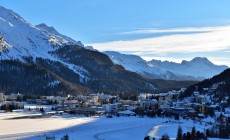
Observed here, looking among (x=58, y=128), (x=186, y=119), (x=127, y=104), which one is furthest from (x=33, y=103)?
(x=58, y=128)

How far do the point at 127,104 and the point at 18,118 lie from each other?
68204 millimetres

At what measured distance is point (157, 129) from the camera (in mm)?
85688

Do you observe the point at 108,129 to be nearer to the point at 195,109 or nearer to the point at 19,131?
the point at 19,131

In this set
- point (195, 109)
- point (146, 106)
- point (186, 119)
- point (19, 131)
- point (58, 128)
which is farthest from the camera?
point (146, 106)

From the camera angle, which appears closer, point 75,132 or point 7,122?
point 75,132

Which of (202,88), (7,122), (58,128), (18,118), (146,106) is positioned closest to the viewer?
(58,128)

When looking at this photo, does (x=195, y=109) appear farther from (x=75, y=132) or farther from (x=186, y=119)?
(x=75, y=132)

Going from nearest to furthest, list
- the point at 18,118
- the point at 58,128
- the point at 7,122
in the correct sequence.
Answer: the point at 58,128 < the point at 7,122 < the point at 18,118

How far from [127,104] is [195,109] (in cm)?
3824

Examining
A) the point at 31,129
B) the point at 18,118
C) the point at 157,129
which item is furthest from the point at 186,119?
the point at 31,129

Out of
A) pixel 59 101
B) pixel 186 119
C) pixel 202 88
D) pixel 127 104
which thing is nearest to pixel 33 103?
pixel 59 101

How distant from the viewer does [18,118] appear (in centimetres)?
10156

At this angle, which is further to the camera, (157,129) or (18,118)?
(18,118)

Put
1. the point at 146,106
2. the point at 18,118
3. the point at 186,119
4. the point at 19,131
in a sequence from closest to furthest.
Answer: the point at 19,131 < the point at 18,118 < the point at 186,119 < the point at 146,106
